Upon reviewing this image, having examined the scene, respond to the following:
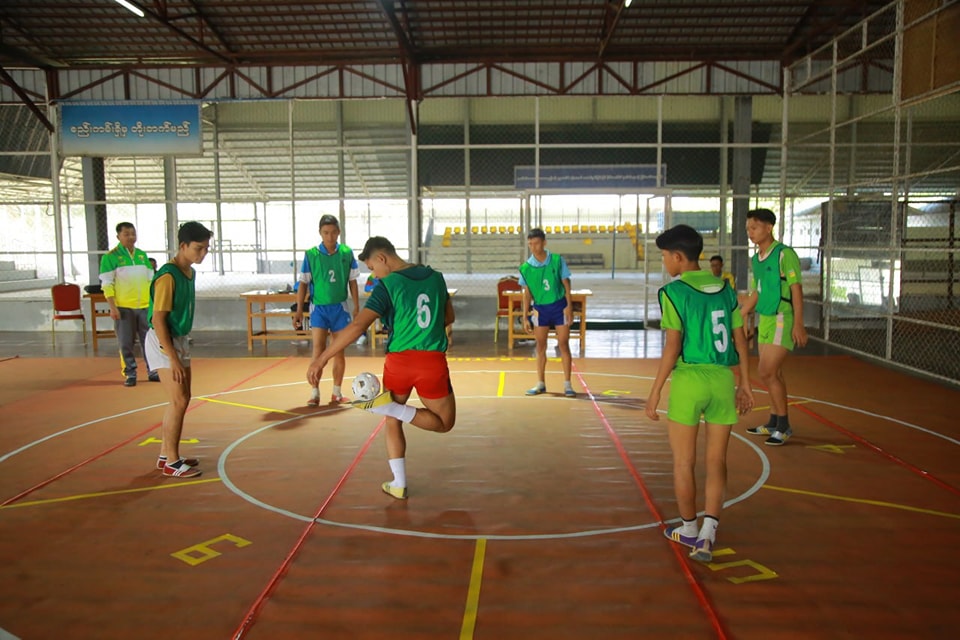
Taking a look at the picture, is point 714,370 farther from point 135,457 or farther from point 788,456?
point 135,457

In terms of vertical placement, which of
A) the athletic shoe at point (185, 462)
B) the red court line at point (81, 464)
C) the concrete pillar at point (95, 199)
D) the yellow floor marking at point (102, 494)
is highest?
the concrete pillar at point (95, 199)

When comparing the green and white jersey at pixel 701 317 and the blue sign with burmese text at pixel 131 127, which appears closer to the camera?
the green and white jersey at pixel 701 317

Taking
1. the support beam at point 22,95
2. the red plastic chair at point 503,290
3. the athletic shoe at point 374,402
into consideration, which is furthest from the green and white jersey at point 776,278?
the support beam at point 22,95

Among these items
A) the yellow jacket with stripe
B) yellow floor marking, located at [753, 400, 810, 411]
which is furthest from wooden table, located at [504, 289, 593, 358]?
the yellow jacket with stripe

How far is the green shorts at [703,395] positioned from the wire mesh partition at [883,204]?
19.4 ft

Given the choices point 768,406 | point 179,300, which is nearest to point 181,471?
point 179,300

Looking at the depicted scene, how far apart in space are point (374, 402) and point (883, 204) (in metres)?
16.2

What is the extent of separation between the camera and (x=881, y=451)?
6.30m

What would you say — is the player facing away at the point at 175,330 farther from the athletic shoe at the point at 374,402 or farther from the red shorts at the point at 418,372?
the red shorts at the point at 418,372

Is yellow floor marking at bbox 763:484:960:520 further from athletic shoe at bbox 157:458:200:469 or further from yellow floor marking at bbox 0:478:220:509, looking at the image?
athletic shoe at bbox 157:458:200:469

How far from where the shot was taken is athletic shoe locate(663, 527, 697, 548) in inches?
167

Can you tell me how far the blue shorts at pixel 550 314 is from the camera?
858cm

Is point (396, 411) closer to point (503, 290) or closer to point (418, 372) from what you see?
point (418, 372)

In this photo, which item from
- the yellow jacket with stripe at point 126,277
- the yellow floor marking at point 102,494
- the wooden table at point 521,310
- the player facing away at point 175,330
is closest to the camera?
the yellow floor marking at point 102,494
